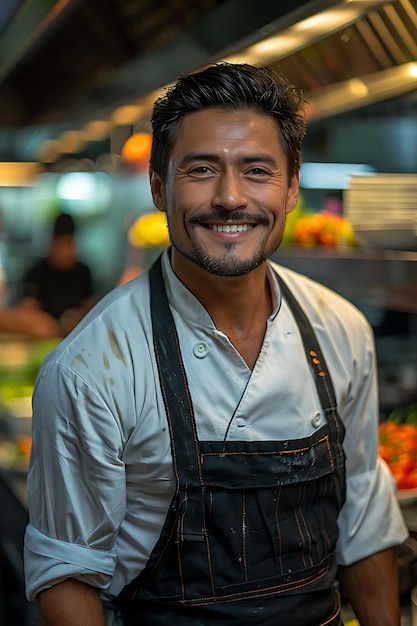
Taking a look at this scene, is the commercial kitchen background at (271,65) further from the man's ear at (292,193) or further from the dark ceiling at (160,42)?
the man's ear at (292,193)

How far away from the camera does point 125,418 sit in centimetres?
149

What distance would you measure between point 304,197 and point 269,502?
7.73 feet

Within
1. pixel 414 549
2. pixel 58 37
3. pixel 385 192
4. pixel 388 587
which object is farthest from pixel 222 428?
pixel 58 37

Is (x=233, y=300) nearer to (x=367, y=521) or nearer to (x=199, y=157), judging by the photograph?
(x=199, y=157)

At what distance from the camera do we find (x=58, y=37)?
439 cm

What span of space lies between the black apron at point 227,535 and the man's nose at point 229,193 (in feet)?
0.83

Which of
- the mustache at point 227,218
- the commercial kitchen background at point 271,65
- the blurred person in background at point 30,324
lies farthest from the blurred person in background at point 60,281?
the mustache at point 227,218

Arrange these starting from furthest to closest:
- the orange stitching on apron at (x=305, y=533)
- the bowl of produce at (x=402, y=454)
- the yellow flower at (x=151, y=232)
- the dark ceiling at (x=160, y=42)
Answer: the yellow flower at (x=151, y=232) → the bowl of produce at (x=402, y=454) → the dark ceiling at (x=160, y=42) → the orange stitching on apron at (x=305, y=533)

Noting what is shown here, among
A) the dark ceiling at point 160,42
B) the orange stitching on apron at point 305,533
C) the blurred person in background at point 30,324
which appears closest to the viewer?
the orange stitching on apron at point 305,533

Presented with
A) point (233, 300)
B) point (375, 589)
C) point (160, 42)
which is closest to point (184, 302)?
point (233, 300)

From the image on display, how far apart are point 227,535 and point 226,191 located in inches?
24.5

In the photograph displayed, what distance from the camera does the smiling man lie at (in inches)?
58.9

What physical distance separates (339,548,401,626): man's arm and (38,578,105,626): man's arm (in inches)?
22.0

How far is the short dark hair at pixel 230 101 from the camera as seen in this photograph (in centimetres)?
154
